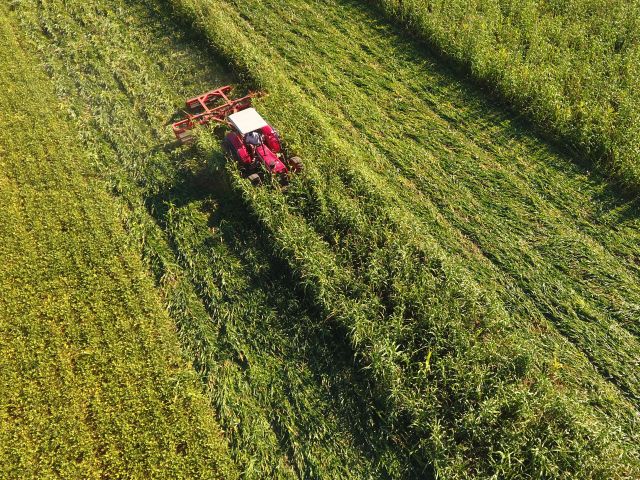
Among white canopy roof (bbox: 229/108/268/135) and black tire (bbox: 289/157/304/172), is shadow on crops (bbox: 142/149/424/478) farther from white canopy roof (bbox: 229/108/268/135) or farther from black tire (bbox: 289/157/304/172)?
black tire (bbox: 289/157/304/172)

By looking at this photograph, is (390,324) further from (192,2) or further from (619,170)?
(192,2)

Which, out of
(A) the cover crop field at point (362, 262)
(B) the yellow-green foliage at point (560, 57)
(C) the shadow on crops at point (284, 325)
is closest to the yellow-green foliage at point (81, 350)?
(A) the cover crop field at point (362, 262)

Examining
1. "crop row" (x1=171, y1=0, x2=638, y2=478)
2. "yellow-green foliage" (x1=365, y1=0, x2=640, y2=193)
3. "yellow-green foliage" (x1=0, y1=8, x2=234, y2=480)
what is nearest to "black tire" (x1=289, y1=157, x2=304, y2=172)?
"crop row" (x1=171, y1=0, x2=638, y2=478)

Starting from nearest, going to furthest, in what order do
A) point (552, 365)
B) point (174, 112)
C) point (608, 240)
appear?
point (552, 365)
point (608, 240)
point (174, 112)

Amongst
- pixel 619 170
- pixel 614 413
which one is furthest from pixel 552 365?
pixel 619 170

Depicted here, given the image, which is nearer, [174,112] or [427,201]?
[427,201]

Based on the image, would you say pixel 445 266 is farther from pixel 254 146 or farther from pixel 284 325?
pixel 254 146

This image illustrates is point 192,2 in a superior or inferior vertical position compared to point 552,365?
superior
